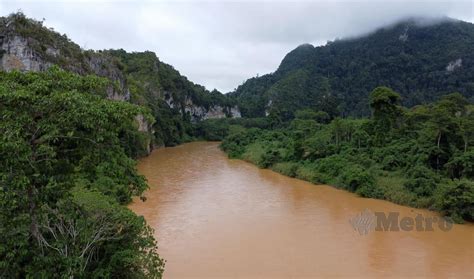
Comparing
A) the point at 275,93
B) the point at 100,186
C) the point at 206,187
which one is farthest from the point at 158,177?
the point at 275,93

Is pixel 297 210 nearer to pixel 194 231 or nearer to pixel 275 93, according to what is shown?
pixel 194 231

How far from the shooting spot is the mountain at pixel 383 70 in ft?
145

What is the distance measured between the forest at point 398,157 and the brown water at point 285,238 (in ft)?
2.13

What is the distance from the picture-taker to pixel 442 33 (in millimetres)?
51125

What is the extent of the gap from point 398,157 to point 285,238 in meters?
8.75

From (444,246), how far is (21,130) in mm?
10280

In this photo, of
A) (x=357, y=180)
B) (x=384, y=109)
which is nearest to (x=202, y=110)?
(x=384, y=109)

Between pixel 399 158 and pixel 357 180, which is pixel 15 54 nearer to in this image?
pixel 357 180

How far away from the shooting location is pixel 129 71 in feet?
148

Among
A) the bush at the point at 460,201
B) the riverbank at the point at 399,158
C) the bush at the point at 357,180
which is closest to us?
the bush at the point at 460,201

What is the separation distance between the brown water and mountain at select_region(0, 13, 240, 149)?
4325 millimetres

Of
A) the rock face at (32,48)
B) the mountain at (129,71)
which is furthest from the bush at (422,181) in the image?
the rock face at (32,48)

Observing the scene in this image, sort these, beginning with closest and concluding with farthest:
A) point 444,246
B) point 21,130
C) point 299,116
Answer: point 21,130
point 444,246
point 299,116

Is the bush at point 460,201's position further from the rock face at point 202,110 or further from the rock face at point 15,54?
the rock face at point 202,110
